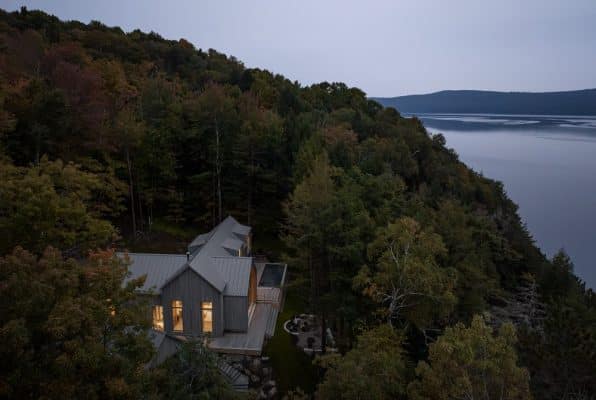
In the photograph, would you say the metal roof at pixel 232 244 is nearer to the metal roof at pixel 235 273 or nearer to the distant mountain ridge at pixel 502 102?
the metal roof at pixel 235 273

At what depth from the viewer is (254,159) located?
25.1 m

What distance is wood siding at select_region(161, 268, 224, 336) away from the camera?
1511cm

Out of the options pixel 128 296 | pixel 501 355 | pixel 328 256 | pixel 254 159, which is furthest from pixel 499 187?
pixel 128 296

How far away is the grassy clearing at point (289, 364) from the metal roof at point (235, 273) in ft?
8.15

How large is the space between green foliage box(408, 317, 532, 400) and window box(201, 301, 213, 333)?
932 centimetres

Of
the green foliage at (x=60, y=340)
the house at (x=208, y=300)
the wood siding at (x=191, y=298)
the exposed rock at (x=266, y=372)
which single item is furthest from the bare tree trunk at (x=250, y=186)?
the green foliage at (x=60, y=340)

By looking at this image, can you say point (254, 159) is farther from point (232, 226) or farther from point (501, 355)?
point (501, 355)

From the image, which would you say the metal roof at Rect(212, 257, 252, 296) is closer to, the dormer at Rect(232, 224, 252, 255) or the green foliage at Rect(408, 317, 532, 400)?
the dormer at Rect(232, 224, 252, 255)

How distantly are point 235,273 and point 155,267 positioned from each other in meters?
3.66

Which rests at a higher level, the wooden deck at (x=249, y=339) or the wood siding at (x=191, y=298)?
the wood siding at (x=191, y=298)

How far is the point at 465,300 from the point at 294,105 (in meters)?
24.3

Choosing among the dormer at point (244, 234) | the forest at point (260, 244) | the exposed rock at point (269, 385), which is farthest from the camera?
the dormer at point (244, 234)

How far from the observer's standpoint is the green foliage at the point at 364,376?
7828 mm

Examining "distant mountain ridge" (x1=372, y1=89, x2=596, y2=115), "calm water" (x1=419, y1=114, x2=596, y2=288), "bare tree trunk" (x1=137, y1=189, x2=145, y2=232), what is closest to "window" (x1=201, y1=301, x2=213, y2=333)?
"bare tree trunk" (x1=137, y1=189, x2=145, y2=232)
